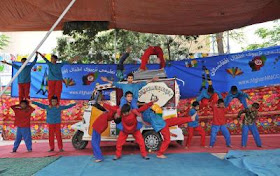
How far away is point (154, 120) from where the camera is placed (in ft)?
22.6

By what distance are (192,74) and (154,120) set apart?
359 cm

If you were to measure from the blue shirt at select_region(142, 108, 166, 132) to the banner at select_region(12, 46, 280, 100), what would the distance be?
277 centimetres

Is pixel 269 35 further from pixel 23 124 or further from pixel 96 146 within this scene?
pixel 23 124

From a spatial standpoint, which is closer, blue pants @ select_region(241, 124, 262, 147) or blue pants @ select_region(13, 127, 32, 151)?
blue pants @ select_region(241, 124, 262, 147)

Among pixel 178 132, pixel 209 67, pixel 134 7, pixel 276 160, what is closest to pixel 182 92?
pixel 209 67

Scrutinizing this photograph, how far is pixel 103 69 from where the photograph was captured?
9.98 metres

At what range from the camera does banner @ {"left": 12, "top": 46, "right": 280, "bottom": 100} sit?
31.3ft

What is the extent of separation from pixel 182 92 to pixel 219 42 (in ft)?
14.4

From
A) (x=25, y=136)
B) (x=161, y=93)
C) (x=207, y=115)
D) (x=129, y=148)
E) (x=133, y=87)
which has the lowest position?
(x=129, y=148)

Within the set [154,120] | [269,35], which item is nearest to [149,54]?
[154,120]

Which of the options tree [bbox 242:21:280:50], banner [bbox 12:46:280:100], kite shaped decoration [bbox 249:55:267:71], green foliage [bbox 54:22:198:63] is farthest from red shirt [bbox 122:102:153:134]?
tree [bbox 242:21:280:50]

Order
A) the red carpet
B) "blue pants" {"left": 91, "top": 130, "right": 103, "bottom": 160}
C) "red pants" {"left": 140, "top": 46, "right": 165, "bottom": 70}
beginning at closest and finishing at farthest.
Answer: "blue pants" {"left": 91, "top": 130, "right": 103, "bottom": 160}, the red carpet, "red pants" {"left": 140, "top": 46, "right": 165, "bottom": 70}

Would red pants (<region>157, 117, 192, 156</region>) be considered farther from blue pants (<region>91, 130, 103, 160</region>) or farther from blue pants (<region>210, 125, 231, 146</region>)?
blue pants (<region>210, 125, 231, 146</region>)

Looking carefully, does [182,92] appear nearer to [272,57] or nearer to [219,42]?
[272,57]
